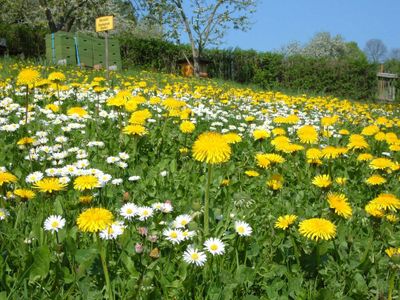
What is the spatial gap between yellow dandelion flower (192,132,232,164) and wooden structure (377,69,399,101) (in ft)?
58.4

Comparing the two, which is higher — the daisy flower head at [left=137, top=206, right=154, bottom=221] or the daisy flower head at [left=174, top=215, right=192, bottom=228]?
the daisy flower head at [left=137, top=206, right=154, bottom=221]

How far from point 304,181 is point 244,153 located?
679 mm

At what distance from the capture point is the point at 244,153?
3434mm

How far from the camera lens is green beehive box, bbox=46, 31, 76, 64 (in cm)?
1383

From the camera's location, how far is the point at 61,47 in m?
13.9

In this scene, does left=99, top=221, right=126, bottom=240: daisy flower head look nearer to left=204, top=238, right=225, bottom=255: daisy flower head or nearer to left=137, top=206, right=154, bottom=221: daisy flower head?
left=137, top=206, right=154, bottom=221: daisy flower head

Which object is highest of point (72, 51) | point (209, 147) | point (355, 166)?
point (72, 51)

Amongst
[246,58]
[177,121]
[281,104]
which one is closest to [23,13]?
[246,58]

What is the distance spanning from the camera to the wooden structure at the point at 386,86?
58.0 feet

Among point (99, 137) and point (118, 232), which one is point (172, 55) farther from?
point (118, 232)

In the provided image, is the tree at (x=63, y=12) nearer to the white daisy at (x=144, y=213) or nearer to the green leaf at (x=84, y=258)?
the white daisy at (x=144, y=213)

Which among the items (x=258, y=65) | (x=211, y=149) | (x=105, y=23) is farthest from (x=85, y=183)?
(x=258, y=65)

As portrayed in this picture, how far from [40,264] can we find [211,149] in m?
0.70

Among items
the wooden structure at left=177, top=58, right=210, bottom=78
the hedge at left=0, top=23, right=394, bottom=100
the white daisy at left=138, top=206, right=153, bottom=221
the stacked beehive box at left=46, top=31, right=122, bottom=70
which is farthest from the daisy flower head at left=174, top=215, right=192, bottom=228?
the wooden structure at left=177, top=58, right=210, bottom=78
